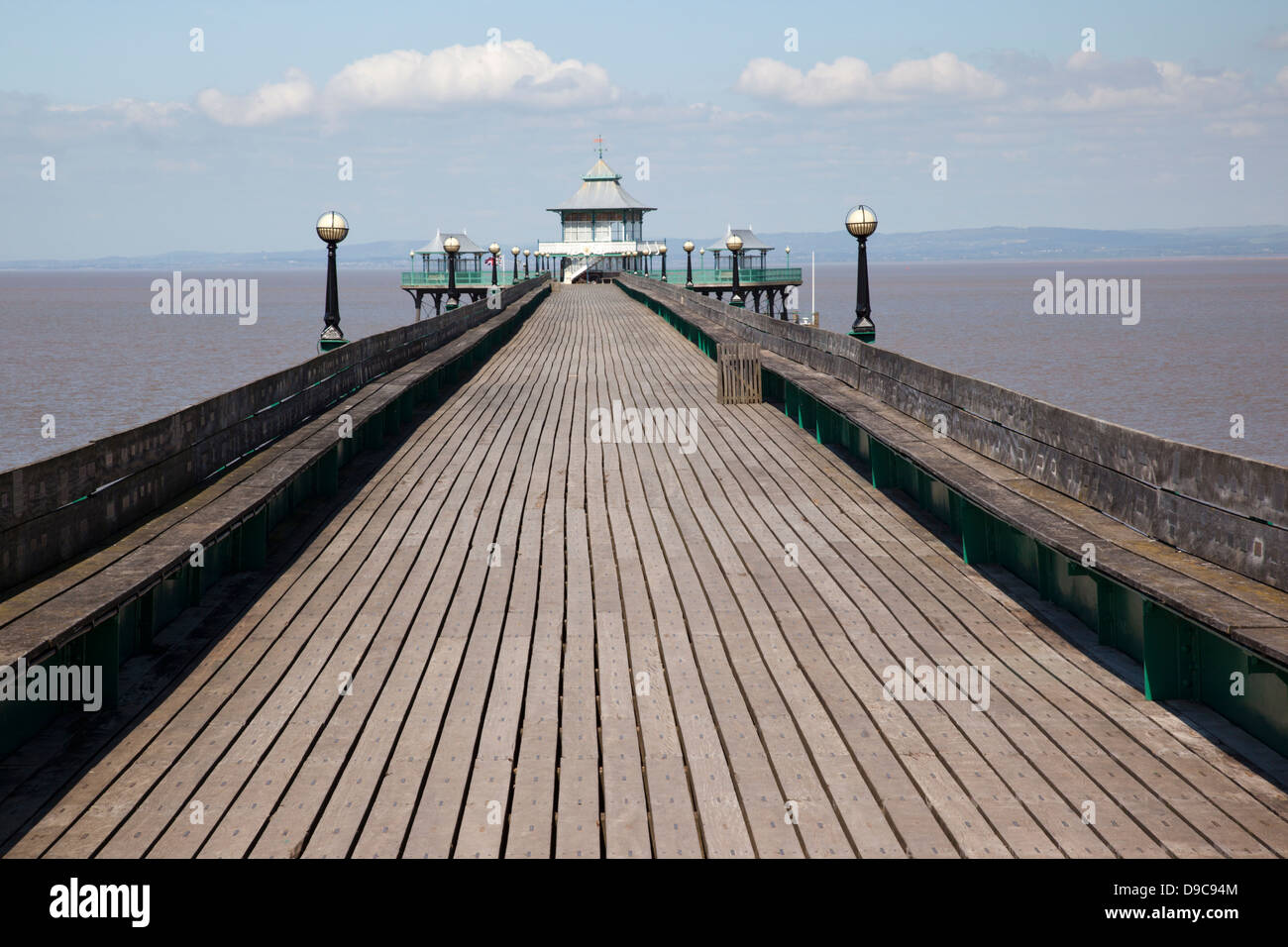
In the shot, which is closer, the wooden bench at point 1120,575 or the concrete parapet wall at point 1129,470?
the wooden bench at point 1120,575

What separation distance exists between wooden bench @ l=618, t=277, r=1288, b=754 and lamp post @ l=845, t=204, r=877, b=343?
551 cm

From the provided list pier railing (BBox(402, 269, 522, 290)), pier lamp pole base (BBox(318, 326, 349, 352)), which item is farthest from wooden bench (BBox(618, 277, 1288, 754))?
pier railing (BBox(402, 269, 522, 290))

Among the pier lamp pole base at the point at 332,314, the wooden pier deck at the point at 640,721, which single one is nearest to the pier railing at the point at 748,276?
the pier lamp pole base at the point at 332,314

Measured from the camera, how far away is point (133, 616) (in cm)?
703

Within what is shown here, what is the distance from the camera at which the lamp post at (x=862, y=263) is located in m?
17.6

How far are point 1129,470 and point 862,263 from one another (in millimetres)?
10608

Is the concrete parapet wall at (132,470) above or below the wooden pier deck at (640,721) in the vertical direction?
above

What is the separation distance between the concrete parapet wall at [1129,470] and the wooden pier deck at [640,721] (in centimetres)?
77

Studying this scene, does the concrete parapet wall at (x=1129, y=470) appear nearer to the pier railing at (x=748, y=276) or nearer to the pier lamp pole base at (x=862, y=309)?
the pier lamp pole base at (x=862, y=309)

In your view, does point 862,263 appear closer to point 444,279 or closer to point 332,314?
point 332,314
